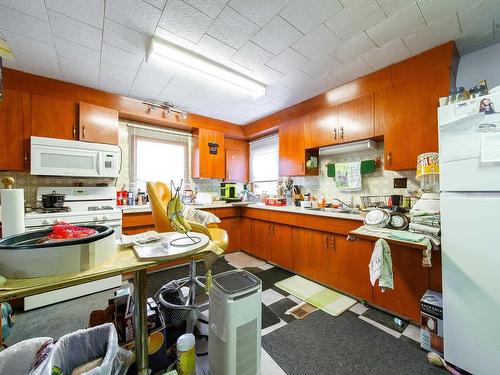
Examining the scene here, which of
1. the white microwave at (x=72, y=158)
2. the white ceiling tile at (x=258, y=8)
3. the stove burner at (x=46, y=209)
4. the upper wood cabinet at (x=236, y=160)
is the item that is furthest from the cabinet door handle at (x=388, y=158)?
the stove burner at (x=46, y=209)

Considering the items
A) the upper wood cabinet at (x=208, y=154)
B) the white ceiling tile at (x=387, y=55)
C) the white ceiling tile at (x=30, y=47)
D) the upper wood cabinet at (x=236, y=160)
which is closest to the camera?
the white ceiling tile at (x=30, y=47)

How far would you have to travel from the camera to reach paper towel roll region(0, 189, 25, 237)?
3.23ft

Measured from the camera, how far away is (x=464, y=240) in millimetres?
1300

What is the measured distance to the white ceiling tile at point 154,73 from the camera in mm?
2216

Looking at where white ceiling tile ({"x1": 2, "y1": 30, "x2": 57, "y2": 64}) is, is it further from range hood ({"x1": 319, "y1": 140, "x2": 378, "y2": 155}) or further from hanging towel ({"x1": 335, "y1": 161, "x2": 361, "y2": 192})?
hanging towel ({"x1": 335, "y1": 161, "x2": 361, "y2": 192})

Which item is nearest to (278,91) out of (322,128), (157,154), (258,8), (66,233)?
(322,128)

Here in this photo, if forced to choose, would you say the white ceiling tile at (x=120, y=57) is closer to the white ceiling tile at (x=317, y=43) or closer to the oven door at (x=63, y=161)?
the oven door at (x=63, y=161)

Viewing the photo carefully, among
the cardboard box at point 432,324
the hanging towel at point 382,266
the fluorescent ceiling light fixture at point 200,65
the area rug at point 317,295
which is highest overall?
the fluorescent ceiling light fixture at point 200,65

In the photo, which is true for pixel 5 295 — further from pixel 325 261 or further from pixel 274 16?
pixel 325 261

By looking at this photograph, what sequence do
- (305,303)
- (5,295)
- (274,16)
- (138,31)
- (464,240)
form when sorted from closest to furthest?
(5,295), (464,240), (274,16), (138,31), (305,303)

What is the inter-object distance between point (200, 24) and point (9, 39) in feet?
5.77

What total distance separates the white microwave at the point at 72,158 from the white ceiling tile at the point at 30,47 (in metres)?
0.84

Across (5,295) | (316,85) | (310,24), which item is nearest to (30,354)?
(5,295)

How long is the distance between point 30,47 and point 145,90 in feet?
3.52
